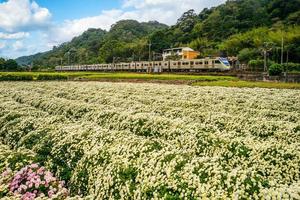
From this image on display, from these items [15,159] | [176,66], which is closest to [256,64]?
[176,66]

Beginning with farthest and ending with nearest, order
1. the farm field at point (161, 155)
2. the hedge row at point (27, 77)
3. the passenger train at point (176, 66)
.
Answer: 1. the passenger train at point (176, 66)
2. the hedge row at point (27, 77)
3. the farm field at point (161, 155)

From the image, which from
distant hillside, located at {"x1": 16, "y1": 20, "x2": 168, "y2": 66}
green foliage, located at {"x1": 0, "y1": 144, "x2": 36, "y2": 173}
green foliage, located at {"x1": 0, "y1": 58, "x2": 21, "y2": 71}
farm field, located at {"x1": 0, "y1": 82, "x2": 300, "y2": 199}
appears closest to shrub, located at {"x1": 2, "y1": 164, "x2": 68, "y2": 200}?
farm field, located at {"x1": 0, "y1": 82, "x2": 300, "y2": 199}

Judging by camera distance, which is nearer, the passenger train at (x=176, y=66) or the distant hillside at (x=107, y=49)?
the passenger train at (x=176, y=66)

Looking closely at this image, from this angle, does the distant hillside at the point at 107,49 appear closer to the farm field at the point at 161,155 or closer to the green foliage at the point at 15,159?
the farm field at the point at 161,155

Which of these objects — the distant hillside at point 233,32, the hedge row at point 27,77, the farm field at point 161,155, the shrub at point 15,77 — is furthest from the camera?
the distant hillside at point 233,32

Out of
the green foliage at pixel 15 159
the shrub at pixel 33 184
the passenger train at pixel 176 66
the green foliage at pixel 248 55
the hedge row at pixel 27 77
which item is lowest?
the shrub at pixel 33 184

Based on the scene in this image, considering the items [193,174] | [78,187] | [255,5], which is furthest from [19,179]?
[255,5]

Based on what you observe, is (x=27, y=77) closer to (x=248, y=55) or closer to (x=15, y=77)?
(x=15, y=77)

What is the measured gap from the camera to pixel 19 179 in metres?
7.07

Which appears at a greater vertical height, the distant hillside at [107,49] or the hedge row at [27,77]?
the distant hillside at [107,49]

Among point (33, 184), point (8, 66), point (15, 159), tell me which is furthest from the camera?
point (8, 66)

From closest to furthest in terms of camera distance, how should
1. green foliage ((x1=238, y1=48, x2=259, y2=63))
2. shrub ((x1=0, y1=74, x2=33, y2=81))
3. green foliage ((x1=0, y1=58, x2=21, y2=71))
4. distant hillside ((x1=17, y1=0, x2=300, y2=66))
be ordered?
shrub ((x1=0, y1=74, x2=33, y2=81)) < green foliage ((x1=238, y1=48, x2=259, y2=63)) < distant hillside ((x1=17, y1=0, x2=300, y2=66)) < green foliage ((x1=0, y1=58, x2=21, y2=71))

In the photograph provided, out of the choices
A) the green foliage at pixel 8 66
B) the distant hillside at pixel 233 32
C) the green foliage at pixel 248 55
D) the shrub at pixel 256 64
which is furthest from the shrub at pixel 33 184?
the green foliage at pixel 8 66

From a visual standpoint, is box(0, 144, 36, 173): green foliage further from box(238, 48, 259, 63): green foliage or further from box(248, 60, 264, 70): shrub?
box(238, 48, 259, 63): green foliage
